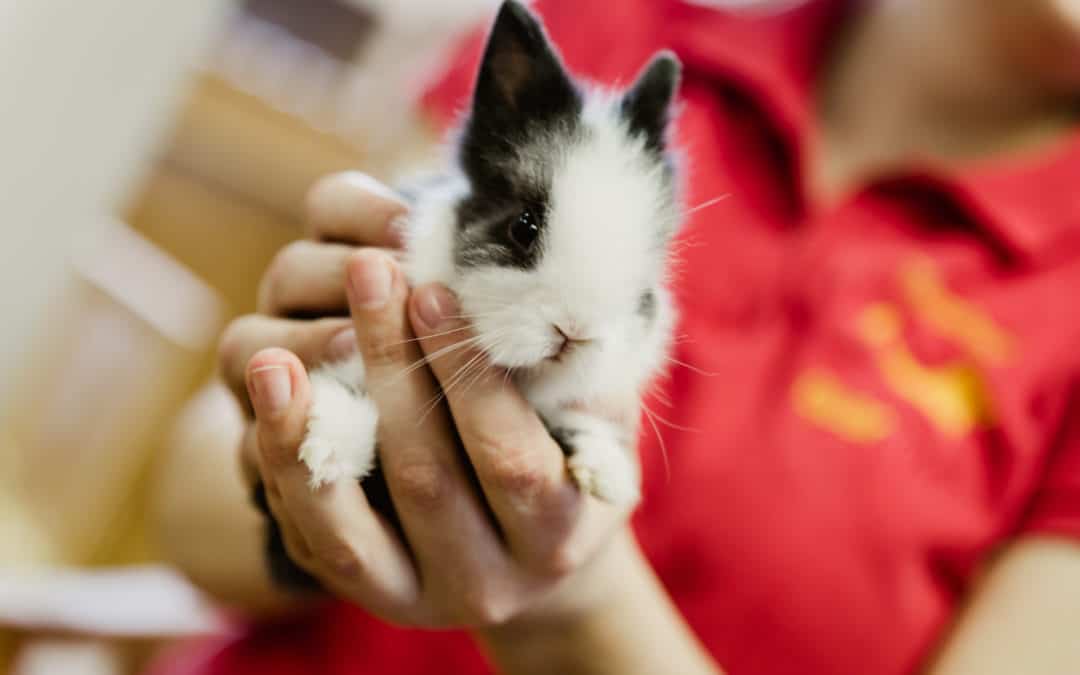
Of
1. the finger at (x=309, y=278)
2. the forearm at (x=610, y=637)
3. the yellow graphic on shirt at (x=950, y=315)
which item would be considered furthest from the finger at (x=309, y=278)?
the yellow graphic on shirt at (x=950, y=315)

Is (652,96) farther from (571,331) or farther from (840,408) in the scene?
(840,408)

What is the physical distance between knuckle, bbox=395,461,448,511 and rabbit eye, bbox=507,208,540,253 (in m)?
0.12

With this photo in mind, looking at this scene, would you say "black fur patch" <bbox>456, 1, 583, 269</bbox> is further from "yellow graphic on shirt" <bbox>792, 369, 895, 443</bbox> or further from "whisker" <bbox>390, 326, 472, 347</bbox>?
"yellow graphic on shirt" <bbox>792, 369, 895, 443</bbox>

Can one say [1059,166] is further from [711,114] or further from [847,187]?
[711,114]

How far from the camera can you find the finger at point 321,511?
35 centimetres

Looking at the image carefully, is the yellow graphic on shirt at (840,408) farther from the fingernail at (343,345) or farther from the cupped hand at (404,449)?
the fingernail at (343,345)

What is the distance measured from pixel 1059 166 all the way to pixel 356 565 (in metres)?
0.83

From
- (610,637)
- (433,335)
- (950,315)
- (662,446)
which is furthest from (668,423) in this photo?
(950,315)

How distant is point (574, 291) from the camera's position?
35 centimetres

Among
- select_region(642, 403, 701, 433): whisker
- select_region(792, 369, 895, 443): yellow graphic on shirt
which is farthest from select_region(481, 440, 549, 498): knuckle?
select_region(792, 369, 895, 443): yellow graphic on shirt

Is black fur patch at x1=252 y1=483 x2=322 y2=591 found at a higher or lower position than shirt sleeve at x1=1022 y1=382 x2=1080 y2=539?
lower

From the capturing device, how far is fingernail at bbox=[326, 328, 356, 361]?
408mm

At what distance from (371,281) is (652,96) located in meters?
0.17

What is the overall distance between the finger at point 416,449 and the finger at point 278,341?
0.9 inches
